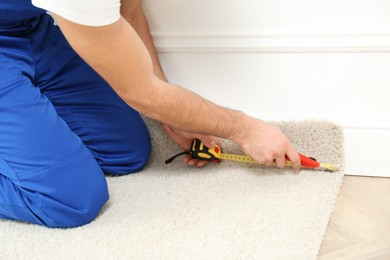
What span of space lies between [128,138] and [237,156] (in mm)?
326

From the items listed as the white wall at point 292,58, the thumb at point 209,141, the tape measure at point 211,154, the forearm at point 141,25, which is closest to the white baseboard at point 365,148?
the white wall at point 292,58

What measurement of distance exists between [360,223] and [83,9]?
0.83 m

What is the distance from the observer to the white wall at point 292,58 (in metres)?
1.30

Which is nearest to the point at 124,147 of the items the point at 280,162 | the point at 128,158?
the point at 128,158

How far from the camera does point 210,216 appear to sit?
1.24 metres

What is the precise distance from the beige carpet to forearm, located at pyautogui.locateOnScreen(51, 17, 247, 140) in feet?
→ 0.62

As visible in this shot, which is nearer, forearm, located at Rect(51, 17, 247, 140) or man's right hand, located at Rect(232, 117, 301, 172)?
forearm, located at Rect(51, 17, 247, 140)

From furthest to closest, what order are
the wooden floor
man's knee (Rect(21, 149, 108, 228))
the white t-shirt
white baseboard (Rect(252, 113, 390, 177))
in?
white baseboard (Rect(252, 113, 390, 177)) → man's knee (Rect(21, 149, 108, 228)) → the wooden floor → the white t-shirt

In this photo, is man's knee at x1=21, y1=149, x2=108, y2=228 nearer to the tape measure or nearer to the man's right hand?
the tape measure

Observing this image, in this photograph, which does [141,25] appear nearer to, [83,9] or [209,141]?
[209,141]

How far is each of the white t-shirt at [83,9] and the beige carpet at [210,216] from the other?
540 millimetres

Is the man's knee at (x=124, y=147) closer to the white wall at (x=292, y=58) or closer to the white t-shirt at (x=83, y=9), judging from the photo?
the white wall at (x=292, y=58)

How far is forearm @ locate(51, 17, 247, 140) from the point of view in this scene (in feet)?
3.11

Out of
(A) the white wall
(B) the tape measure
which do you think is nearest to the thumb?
(B) the tape measure
